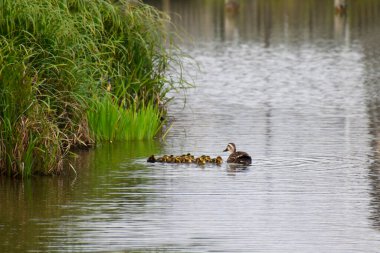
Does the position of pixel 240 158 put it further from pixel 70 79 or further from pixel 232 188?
pixel 70 79

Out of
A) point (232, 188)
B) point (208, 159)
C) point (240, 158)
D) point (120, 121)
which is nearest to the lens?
point (232, 188)

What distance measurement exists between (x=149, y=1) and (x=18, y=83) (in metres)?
60.3

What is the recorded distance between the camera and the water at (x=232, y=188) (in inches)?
519

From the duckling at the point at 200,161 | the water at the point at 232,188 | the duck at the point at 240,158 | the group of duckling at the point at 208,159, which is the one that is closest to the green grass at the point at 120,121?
the water at the point at 232,188

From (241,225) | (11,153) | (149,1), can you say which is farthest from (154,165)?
(149,1)

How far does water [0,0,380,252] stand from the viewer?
1319 cm

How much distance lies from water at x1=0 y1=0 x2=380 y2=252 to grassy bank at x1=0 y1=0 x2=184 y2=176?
37cm

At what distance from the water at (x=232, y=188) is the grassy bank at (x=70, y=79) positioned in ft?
1.20

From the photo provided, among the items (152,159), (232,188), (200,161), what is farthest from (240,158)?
(232,188)

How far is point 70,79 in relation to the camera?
704 inches

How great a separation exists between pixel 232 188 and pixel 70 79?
110 inches

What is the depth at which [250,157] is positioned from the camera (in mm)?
18250

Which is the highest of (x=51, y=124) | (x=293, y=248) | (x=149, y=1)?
(x=149, y=1)

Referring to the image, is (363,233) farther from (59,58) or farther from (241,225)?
(59,58)
